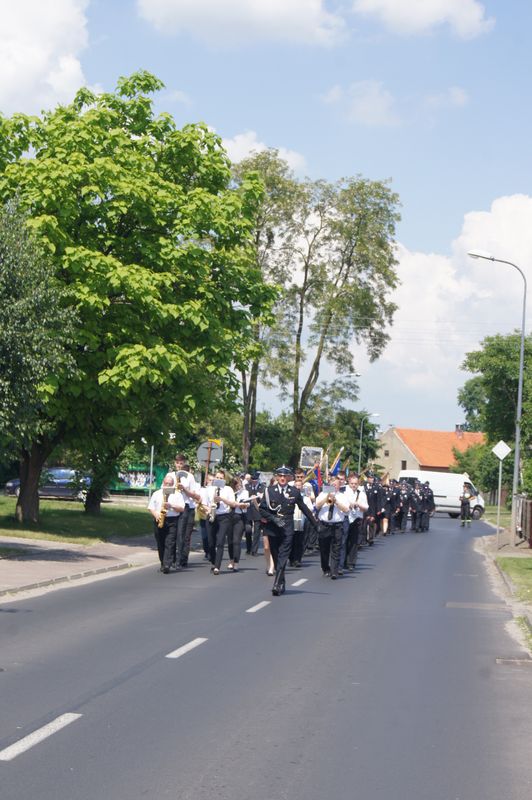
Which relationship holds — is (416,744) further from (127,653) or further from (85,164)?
(85,164)

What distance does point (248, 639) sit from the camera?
41.2 ft

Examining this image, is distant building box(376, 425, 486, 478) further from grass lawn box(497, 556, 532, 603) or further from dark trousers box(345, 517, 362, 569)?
dark trousers box(345, 517, 362, 569)

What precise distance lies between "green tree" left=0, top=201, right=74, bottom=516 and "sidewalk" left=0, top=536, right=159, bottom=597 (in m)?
2.33

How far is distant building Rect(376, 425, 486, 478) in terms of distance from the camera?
137 m

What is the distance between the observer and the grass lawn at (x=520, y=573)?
64.1 feet

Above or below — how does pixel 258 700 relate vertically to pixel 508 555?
below

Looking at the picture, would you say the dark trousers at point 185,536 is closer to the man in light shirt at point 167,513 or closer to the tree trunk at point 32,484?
the man in light shirt at point 167,513

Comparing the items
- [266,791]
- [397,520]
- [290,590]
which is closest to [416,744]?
[266,791]

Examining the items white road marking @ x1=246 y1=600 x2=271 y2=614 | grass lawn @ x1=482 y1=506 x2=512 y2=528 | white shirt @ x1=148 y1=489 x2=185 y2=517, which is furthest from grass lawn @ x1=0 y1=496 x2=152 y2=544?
grass lawn @ x1=482 y1=506 x2=512 y2=528

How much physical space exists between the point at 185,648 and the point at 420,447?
129759 mm

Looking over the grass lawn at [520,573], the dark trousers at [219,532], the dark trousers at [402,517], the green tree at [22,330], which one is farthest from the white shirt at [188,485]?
the dark trousers at [402,517]

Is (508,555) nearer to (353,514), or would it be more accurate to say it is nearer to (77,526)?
(353,514)

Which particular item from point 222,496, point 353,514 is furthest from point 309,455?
point 222,496

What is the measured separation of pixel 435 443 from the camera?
14288 centimetres
